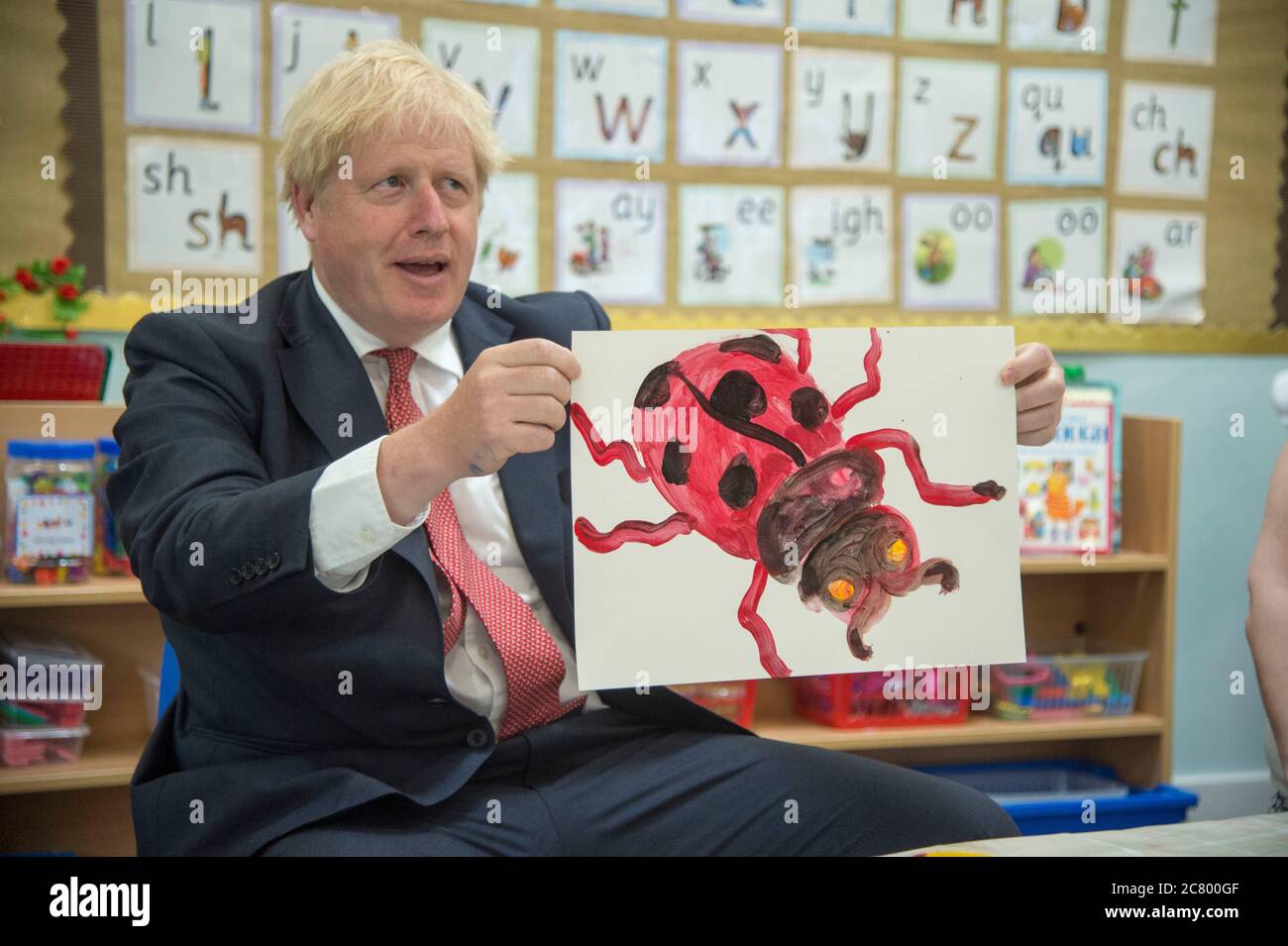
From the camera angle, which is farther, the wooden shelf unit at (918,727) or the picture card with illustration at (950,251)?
the picture card with illustration at (950,251)

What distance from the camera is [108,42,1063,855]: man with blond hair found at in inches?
45.6

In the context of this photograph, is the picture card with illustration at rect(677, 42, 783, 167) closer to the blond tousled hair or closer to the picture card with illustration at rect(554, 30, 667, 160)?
the picture card with illustration at rect(554, 30, 667, 160)

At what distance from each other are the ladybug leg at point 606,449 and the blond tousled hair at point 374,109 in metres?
0.40

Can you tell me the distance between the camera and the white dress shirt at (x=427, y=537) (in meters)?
1.14

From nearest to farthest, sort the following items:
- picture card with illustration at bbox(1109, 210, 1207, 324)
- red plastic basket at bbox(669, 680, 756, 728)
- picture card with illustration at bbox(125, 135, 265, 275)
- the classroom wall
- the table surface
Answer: the table surface < the classroom wall < picture card with illustration at bbox(125, 135, 265, 275) < red plastic basket at bbox(669, 680, 756, 728) < picture card with illustration at bbox(1109, 210, 1207, 324)

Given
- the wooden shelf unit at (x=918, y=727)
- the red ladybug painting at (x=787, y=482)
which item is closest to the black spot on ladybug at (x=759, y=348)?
the red ladybug painting at (x=787, y=482)

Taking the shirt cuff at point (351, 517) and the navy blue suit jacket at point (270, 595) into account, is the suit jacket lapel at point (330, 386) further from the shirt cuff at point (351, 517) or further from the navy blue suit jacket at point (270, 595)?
the shirt cuff at point (351, 517)

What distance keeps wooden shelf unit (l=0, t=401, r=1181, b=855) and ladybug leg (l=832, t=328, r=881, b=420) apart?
138 cm

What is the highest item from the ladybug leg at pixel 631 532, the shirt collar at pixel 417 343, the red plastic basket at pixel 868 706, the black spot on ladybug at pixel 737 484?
the shirt collar at pixel 417 343

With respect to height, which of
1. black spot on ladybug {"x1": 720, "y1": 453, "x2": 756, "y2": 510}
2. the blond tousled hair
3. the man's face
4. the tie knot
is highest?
the blond tousled hair

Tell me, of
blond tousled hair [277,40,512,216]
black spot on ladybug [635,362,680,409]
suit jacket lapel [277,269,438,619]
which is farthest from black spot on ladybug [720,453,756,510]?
blond tousled hair [277,40,512,216]

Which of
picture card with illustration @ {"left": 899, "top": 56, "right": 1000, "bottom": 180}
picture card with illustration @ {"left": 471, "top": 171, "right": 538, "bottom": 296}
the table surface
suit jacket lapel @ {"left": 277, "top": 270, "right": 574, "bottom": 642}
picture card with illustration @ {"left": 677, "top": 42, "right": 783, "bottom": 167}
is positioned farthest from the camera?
picture card with illustration @ {"left": 899, "top": 56, "right": 1000, "bottom": 180}

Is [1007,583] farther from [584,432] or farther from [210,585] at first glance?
[210,585]

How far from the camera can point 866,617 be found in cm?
131
